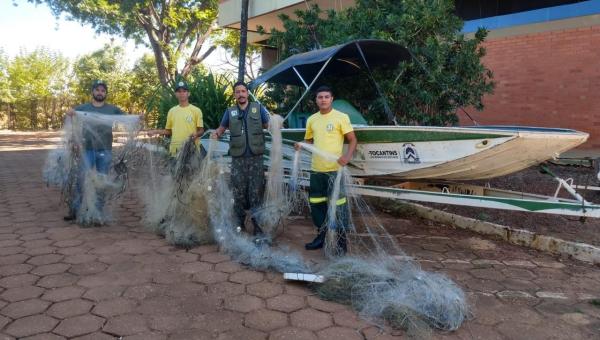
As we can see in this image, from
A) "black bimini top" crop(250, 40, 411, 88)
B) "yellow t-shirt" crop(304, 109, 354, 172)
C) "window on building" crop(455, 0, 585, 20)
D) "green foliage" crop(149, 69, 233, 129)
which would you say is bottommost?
"yellow t-shirt" crop(304, 109, 354, 172)

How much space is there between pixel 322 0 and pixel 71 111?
984 cm

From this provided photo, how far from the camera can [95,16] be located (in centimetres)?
1938

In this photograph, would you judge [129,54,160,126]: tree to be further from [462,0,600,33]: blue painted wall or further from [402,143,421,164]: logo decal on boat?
[462,0,600,33]: blue painted wall

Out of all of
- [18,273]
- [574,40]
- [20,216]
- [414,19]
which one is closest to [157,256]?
[18,273]

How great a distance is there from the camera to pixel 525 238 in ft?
15.8

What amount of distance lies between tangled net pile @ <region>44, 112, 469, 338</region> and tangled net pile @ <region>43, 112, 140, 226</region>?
0.01m

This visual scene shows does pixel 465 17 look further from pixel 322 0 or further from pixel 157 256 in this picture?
pixel 157 256

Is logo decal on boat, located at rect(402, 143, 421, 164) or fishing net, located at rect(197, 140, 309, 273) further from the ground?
logo decal on boat, located at rect(402, 143, 421, 164)

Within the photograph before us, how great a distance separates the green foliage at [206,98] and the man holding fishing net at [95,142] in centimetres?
333

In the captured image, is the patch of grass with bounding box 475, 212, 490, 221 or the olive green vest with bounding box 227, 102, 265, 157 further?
the patch of grass with bounding box 475, 212, 490, 221

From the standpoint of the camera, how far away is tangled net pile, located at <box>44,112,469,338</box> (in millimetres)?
3135

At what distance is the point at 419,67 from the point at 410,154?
2.79 metres

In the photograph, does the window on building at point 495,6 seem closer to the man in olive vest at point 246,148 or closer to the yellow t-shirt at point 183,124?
the man in olive vest at point 246,148

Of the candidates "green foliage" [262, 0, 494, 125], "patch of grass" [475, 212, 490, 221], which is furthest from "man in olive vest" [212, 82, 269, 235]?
"patch of grass" [475, 212, 490, 221]
